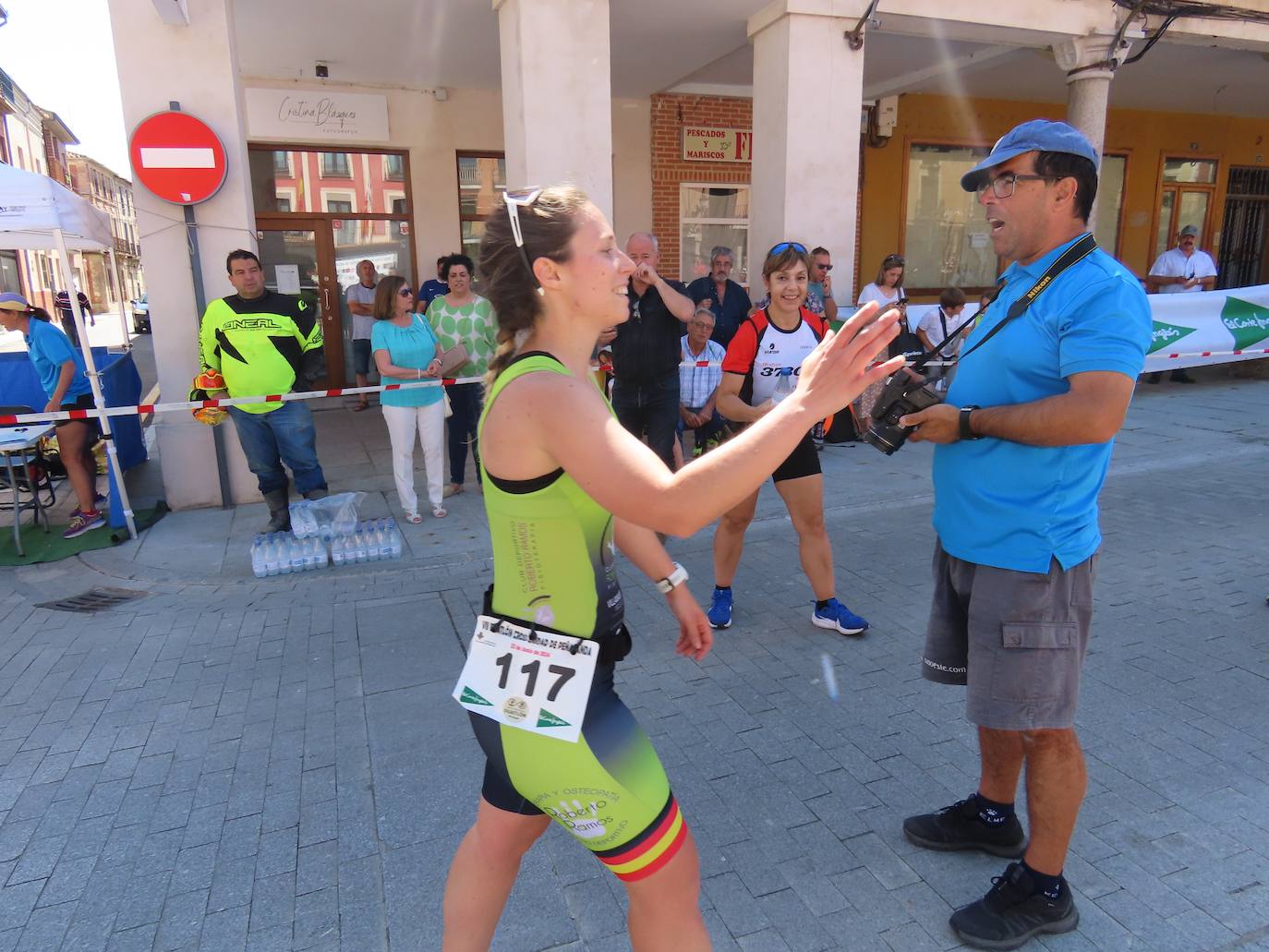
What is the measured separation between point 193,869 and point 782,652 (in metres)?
2.64

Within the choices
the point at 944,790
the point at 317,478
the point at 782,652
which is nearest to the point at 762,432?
the point at 944,790

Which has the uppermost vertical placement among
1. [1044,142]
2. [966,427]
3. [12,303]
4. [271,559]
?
[1044,142]

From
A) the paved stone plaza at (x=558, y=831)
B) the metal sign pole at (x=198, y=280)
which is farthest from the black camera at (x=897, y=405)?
the metal sign pole at (x=198, y=280)

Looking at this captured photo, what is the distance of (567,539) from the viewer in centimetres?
160

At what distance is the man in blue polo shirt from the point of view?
204 centimetres

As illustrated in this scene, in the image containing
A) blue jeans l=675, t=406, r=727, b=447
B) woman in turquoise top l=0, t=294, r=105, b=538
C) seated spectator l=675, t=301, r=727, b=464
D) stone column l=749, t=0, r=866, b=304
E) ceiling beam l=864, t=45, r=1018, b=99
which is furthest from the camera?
ceiling beam l=864, t=45, r=1018, b=99

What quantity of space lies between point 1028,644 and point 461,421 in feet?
18.9

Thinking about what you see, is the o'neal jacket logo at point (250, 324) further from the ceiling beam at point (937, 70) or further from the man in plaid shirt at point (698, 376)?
the ceiling beam at point (937, 70)

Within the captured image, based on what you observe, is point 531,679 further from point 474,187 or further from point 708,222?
point 708,222

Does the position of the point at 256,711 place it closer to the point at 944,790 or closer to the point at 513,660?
the point at 513,660

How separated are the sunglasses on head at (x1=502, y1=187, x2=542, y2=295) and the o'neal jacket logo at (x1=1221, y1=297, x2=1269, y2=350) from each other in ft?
38.8

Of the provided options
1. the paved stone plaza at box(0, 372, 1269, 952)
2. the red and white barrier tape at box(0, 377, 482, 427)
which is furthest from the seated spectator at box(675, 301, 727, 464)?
the red and white barrier tape at box(0, 377, 482, 427)

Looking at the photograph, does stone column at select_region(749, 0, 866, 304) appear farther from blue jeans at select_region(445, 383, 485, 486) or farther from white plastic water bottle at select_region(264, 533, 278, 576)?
white plastic water bottle at select_region(264, 533, 278, 576)

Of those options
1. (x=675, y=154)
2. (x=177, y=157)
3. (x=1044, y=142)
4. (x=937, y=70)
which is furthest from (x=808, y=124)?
(x=1044, y=142)
